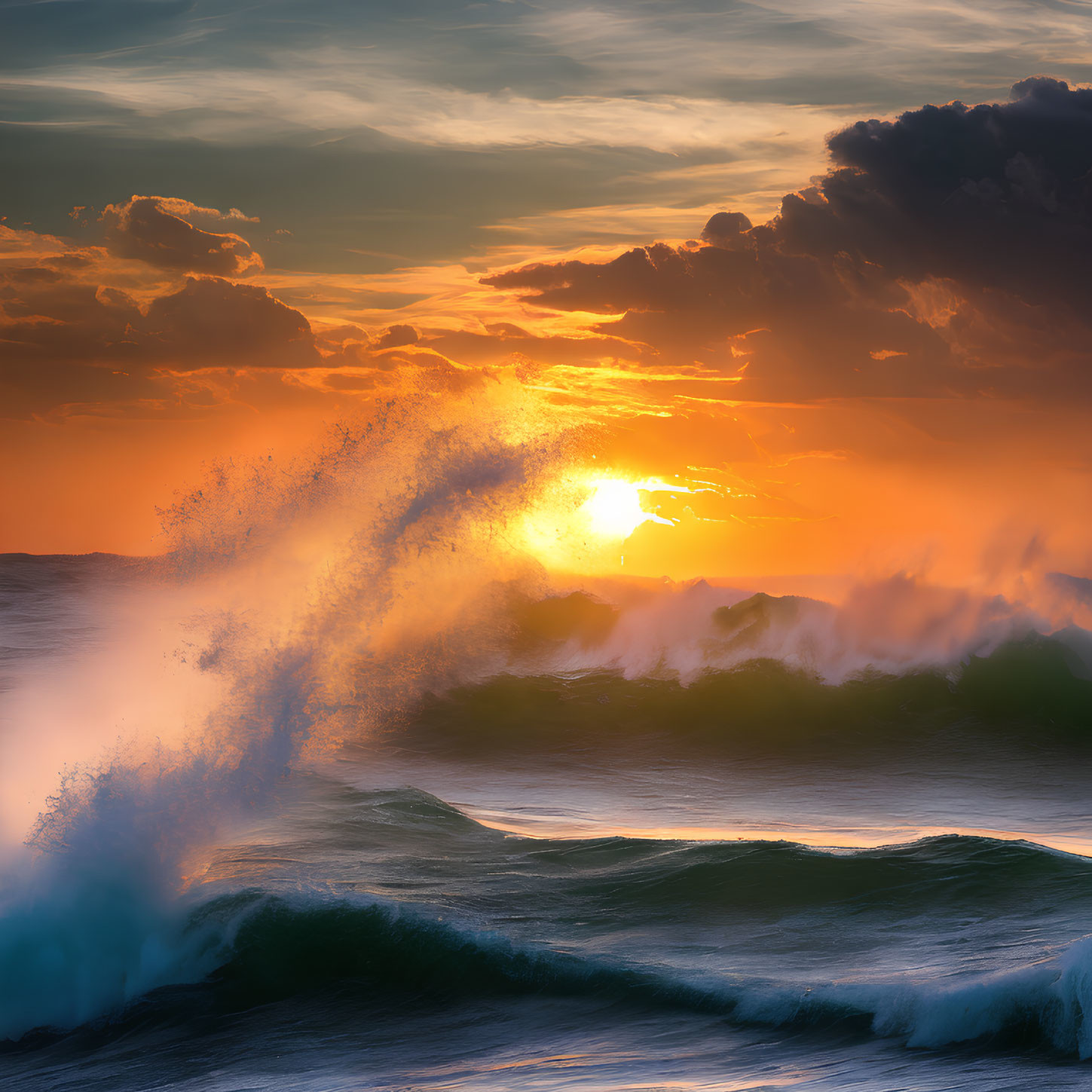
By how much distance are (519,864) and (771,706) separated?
11.7 metres

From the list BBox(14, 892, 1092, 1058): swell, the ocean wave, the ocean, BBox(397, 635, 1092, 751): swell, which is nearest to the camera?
BBox(14, 892, 1092, 1058): swell

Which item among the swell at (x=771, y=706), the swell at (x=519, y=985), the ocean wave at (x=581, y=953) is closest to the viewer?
the swell at (x=519, y=985)

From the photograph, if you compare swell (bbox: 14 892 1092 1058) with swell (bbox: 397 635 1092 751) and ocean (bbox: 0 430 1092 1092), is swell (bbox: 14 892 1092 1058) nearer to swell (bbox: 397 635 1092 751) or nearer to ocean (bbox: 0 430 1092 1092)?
ocean (bbox: 0 430 1092 1092)

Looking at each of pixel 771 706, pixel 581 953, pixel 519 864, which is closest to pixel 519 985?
pixel 581 953

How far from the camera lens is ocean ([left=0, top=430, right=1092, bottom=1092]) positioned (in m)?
6.42

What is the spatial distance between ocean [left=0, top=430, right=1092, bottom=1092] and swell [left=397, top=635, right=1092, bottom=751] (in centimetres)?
9

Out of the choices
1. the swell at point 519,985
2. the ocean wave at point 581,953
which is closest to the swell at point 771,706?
the ocean wave at point 581,953

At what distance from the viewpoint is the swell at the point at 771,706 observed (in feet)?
64.4

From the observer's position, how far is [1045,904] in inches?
331

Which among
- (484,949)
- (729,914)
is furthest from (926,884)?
(484,949)

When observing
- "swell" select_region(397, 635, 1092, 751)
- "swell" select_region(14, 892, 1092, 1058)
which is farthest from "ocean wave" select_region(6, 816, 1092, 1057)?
"swell" select_region(397, 635, 1092, 751)

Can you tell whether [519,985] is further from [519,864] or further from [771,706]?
[771,706]

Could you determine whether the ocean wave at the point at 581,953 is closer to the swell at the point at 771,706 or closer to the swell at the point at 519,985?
the swell at the point at 519,985

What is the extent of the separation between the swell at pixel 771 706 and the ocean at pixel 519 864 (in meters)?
0.09
